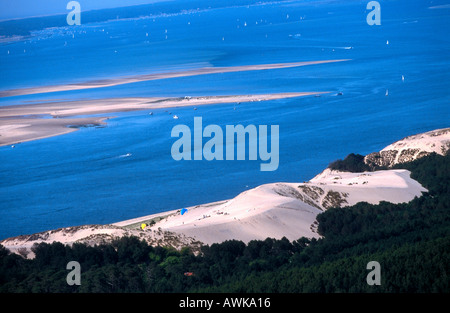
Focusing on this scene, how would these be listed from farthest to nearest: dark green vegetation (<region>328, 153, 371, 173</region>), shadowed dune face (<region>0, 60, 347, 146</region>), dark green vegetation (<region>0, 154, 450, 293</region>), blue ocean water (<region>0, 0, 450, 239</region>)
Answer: shadowed dune face (<region>0, 60, 347, 146</region>) < dark green vegetation (<region>328, 153, 371, 173</region>) < blue ocean water (<region>0, 0, 450, 239</region>) < dark green vegetation (<region>0, 154, 450, 293</region>)

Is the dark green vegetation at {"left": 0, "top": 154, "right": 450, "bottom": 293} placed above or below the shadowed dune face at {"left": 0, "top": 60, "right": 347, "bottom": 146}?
above

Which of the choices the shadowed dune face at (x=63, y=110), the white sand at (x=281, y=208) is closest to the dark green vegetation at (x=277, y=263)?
the white sand at (x=281, y=208)

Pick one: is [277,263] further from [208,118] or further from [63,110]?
[63,110]

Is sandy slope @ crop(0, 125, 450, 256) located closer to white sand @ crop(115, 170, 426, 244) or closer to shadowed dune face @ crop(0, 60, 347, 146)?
white sand @ crop(115, 170, 426, 244)

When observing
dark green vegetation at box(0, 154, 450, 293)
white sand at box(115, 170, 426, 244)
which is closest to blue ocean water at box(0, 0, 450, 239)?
white sand at box(115, 170, 426, 244)

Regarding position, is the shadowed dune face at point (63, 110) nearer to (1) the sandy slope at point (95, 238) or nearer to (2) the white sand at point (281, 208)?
(2) the white sand at point (281, 208)

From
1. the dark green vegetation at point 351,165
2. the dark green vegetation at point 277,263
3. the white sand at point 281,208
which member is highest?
the dark green vegetation at point 277,263
